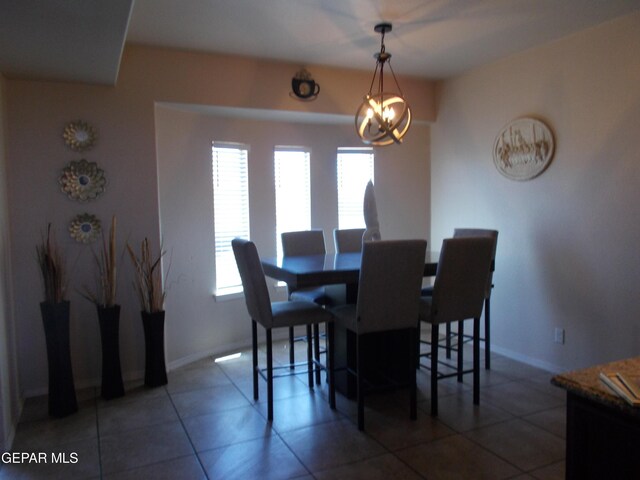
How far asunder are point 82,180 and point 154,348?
4.44ft

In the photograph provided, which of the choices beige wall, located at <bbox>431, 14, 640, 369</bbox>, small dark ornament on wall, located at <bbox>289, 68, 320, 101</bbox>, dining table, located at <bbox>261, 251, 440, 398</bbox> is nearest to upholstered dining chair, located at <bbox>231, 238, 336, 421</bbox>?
dining table, located at <bbox>261, 251, 440, 398</bbox>

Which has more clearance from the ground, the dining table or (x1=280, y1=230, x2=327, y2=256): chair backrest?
(x1=280, y1=230, x2=327, y2=256): chair backrest

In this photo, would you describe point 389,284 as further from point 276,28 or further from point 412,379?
point 276,28

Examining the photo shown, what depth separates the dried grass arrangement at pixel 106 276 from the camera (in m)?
3.34

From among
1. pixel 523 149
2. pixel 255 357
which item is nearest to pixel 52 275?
pixel 255 357

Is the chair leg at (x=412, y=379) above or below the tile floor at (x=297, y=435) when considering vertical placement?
above

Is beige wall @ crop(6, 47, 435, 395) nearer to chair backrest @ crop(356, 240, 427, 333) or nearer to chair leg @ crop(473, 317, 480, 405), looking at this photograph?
chair backrest @ crop(356, 240, 427, 333)

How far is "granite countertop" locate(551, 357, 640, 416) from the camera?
114cm

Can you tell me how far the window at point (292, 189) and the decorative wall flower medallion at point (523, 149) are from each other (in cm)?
183

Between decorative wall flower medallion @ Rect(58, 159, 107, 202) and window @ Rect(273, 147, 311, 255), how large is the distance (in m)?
1.68

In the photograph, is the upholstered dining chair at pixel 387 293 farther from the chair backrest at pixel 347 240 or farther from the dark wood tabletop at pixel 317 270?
the chair backrest at pixel 347 240

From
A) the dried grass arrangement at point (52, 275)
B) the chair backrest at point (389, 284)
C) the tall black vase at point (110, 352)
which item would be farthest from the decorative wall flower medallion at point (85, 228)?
the chair backrest at point (389, 284)

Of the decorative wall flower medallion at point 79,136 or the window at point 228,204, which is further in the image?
the window at point 228,204

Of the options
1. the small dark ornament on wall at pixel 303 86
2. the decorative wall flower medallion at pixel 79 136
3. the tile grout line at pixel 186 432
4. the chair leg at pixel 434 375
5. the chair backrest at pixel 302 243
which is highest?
the small dark ornament on wall at pixel 303 86
